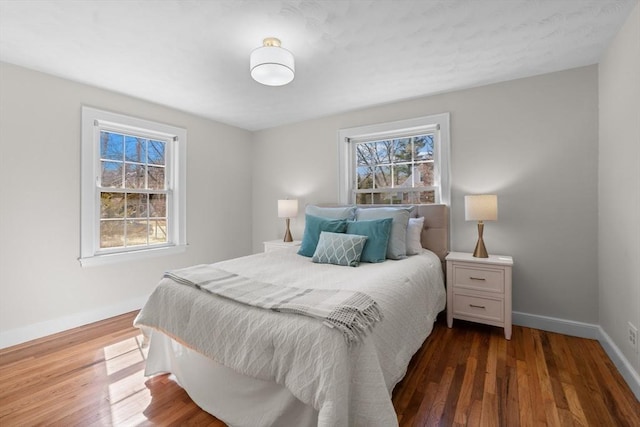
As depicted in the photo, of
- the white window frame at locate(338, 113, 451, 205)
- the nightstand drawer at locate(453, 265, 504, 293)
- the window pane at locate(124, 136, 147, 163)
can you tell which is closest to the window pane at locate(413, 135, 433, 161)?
the white window frame at locate(338, 113, 451, 205)

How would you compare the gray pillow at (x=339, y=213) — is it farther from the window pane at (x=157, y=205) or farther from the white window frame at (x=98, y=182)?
the window pane at (x=157, y=205)

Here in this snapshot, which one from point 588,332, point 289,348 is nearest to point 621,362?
point 588,332

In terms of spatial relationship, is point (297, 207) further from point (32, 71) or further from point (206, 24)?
point (32, 71)

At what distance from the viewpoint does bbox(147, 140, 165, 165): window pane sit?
11.4 ft

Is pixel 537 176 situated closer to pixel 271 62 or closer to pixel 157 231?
pixel 271 62

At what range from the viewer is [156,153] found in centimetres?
352

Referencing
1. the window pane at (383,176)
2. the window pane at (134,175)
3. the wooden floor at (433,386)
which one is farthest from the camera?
the window pane at (383,176)

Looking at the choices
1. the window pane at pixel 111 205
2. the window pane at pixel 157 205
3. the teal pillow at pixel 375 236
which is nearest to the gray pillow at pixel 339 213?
the teal pillow at pixel 375 236

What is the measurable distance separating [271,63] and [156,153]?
7.63 feet

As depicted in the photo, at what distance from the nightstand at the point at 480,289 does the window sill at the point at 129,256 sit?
125 inches

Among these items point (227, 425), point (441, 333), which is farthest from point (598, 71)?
point (227, 425)

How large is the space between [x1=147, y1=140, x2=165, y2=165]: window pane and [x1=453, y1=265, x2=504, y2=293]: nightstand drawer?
11.7ft

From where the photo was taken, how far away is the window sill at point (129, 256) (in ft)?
9.40

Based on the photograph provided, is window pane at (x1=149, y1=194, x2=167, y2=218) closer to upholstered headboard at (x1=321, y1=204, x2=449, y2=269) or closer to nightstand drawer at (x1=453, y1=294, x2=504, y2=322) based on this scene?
upholstered headboard at (x1=321, y1=204, x2=449, y2=269)
